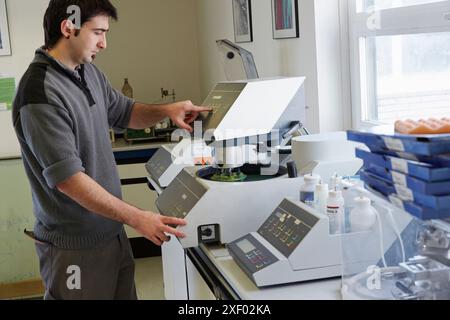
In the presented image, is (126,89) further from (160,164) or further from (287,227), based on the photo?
(287,227)

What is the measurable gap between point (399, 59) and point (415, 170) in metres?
1.28

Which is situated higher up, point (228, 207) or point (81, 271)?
point (228, 207)

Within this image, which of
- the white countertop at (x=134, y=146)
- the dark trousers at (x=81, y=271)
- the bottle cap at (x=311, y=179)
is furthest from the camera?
the white countertop at (x=134, y=146)

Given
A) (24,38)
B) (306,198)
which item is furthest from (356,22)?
(24,38)

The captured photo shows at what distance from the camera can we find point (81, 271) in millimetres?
2186

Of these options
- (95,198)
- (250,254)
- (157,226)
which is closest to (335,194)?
(250,254)

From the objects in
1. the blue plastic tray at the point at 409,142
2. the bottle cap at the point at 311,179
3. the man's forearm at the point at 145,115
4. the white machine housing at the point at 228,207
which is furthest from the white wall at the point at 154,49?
the blue plastic tray at the point at 409,142

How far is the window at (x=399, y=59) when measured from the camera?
86.8 inches

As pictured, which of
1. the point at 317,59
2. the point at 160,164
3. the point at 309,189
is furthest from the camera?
the point at 160,164

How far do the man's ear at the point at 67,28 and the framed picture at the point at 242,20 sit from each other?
1.69 metres

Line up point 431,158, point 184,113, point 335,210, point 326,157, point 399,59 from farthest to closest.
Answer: point 399,59 < point 184,113 < point 326,157 < point 335,210 < point 431,158

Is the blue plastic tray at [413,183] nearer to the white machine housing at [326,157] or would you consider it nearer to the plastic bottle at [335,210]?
the plastic bottle at [335,210]

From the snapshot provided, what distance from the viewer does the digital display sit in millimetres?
1707
